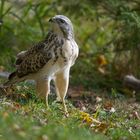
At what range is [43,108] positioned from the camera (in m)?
7.89

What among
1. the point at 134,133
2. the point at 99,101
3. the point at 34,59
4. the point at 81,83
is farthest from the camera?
the point at 81,83

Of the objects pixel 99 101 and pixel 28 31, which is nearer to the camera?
pixel 99 101

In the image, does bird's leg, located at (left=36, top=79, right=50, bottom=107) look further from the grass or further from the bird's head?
the bird's head

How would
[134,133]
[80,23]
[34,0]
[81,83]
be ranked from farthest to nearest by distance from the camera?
[80,23] < [34,0] < [81,83] < [134,133]

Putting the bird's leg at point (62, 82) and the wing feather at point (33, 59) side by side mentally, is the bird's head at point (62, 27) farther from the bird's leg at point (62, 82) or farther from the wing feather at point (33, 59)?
the bird's leg at point (62, 82)

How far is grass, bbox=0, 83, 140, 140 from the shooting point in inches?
237

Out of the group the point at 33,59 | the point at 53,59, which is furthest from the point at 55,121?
the point at 33,59

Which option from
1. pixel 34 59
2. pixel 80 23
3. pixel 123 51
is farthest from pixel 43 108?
pixel 80 23

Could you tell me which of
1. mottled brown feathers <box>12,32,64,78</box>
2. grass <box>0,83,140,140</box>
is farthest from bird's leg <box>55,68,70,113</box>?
mottled brown feathers <box>12,32,64,78</box>

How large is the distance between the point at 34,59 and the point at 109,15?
428 centimetres

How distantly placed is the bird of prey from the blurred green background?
290 centimetres

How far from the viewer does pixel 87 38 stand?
13.1 m

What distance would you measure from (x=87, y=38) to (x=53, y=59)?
5155 millimetres

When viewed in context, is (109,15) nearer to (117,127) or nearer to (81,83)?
(81,83)
